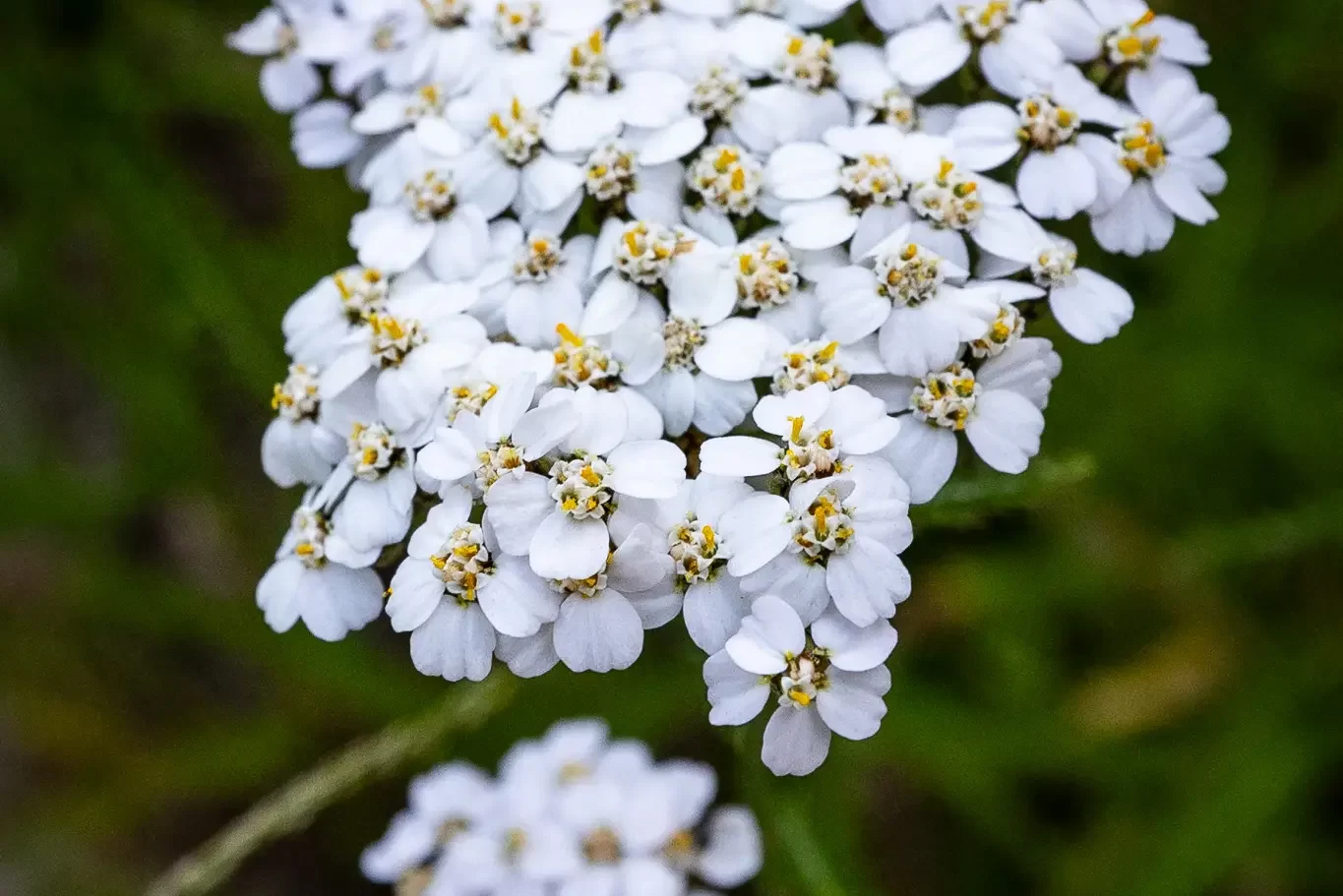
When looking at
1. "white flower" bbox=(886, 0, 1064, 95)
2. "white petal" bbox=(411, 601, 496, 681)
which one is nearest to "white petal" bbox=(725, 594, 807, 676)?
"white petal" bbox=(411, 601, 496, 681)

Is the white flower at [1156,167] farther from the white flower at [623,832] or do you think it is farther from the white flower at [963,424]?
the white flower at [623,832]

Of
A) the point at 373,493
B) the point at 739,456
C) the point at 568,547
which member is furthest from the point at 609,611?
the point at 373,493

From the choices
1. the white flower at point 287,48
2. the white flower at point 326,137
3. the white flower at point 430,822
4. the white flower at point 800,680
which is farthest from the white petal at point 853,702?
the white flower at point 287,48

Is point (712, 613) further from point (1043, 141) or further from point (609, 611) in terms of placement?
point (1043, 141)

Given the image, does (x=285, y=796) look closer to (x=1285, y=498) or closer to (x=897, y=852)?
(x=897, y=852)

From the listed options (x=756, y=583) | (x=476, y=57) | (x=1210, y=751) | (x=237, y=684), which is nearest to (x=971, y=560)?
(x=1210, y=751)
